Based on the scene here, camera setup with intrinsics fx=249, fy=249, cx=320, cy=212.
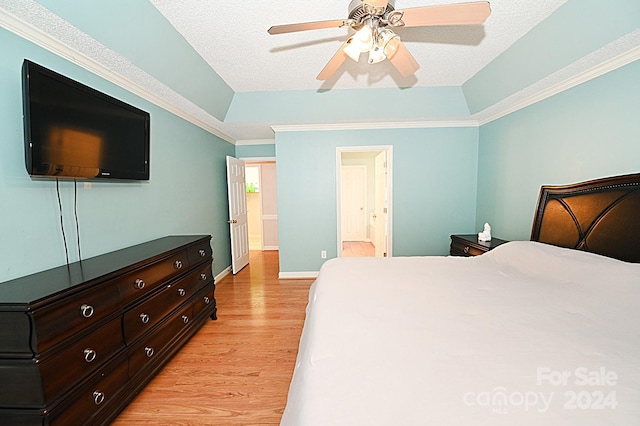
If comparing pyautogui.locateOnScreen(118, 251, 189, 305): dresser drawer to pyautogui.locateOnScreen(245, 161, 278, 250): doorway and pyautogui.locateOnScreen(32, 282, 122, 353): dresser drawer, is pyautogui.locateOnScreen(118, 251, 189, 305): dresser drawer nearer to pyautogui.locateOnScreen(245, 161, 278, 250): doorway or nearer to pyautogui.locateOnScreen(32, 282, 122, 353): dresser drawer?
pyautogui.locateOnScreen(32, 282, 122, 353): dresser drawer

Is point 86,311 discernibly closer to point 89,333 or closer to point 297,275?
point 89,333

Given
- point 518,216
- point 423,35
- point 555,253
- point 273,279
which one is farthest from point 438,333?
point 273,279

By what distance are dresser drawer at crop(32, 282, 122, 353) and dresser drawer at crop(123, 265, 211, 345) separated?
0.15 metres

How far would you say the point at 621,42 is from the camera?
1.72 metres

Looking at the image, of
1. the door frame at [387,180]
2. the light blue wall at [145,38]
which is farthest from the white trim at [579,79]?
the light blue wall at [145,38]

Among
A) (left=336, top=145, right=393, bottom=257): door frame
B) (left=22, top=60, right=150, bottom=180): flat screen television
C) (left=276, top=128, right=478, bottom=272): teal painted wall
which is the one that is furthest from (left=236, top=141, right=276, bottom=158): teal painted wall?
(left=22, top=60, right=150, bottom=180): flat screen television

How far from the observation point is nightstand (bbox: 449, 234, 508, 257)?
2764 millimetres

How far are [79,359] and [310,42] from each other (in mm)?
2611

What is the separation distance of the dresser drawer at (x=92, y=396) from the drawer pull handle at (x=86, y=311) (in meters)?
0.34

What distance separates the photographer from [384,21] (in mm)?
1478

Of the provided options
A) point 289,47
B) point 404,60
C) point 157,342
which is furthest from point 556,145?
point 157,342

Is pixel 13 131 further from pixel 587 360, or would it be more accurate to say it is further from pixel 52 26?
pixel 587 360

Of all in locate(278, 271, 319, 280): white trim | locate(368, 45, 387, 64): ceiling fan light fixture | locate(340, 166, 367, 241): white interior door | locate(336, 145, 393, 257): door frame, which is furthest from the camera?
locate(340, 166, 367, 241): white interior door

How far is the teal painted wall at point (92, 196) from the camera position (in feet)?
4.51
